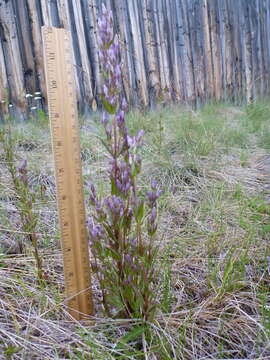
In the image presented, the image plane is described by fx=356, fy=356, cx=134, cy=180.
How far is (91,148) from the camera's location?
333 cm

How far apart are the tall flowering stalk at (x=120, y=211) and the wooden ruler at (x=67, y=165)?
103mm

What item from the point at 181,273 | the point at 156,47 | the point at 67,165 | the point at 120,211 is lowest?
the point at 181,273

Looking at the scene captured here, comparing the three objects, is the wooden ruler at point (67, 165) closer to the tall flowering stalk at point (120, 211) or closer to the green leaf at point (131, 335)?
the tall flowering stalk at point (120, 211)

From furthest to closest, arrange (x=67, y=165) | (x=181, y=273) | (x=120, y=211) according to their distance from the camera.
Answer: (x=181, y=273) < (x=67, y=165) < (x=120, y=211)

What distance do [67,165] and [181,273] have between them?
0.78 m

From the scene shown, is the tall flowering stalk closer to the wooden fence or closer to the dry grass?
the dry grass

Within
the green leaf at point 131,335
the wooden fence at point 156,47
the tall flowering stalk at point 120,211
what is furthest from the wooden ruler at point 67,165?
the wooden fence at point 156,47

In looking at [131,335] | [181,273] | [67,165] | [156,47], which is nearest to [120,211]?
[67,165]

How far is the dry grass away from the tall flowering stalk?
0.34ft

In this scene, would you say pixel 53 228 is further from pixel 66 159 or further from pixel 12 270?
pixel 66 159

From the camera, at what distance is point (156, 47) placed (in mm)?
5523

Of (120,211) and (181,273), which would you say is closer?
(120,211)

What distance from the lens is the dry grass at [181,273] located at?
1.23 meters

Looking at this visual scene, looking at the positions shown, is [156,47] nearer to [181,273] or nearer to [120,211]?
[181,273]
